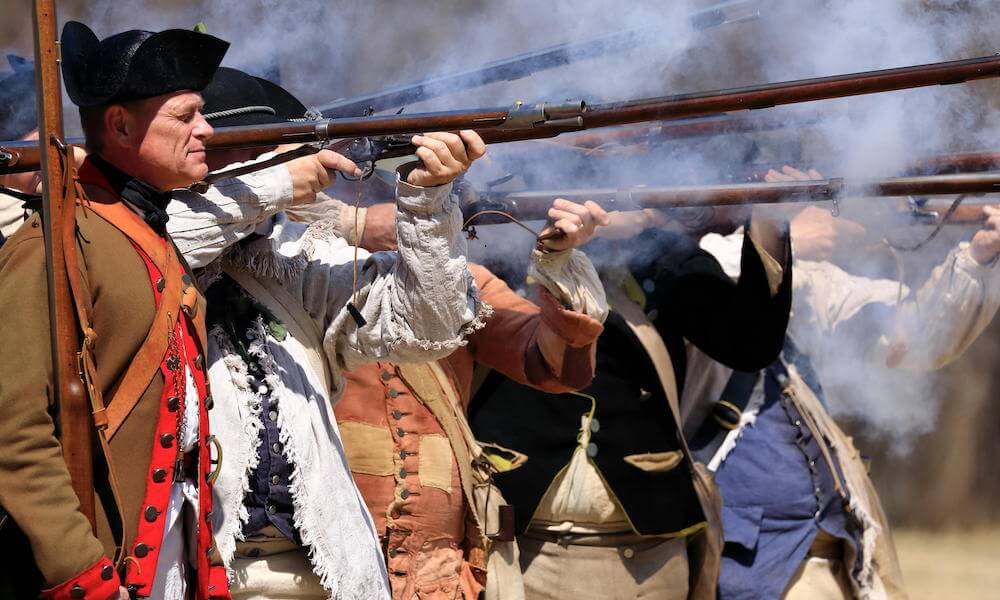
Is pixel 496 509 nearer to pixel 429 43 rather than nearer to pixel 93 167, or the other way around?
pixel 93 167

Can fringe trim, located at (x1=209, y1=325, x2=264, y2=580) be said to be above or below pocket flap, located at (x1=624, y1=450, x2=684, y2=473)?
above

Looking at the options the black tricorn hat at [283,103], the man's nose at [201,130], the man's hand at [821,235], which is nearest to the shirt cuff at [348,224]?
the black tricorn hat at [283,103]

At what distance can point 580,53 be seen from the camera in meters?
3.40

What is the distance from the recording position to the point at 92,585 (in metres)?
2.01

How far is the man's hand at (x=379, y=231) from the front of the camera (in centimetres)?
317

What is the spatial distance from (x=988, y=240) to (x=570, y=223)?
1.74 metres

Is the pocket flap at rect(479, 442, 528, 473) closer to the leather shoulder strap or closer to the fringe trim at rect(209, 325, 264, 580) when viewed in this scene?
the fringe trim at rect(209, 325, 264, 580)

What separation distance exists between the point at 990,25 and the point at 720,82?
83cm

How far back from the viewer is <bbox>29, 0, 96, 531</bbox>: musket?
6.76ft

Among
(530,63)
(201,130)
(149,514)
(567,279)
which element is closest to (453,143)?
(201,130)

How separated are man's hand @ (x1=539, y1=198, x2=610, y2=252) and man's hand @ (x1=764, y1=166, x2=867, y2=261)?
62.0 inches

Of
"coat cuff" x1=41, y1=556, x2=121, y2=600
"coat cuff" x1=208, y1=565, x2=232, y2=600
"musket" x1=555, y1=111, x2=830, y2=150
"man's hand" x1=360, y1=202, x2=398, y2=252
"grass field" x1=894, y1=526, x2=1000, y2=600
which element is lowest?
"grass field" x1=894, y1=526, x2=1000, y2=600

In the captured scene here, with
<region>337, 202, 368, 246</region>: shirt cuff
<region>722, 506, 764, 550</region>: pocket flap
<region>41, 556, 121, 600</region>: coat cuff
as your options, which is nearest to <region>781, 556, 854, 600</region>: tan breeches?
<region>722, 506, 764, 550</region>: pocket flap

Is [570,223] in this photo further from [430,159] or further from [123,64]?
[123,64]
